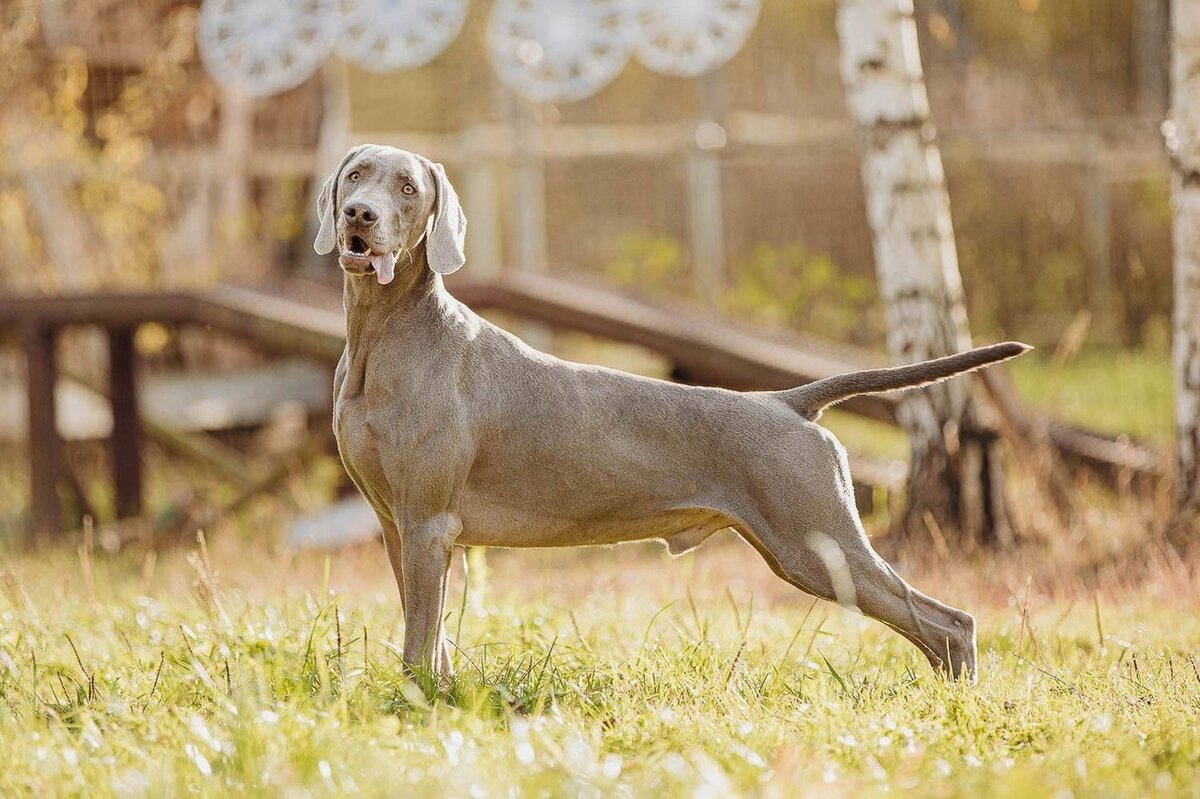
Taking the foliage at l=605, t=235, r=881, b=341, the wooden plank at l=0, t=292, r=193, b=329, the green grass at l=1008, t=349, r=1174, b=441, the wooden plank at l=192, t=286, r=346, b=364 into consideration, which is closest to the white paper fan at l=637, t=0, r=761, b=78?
the foliage at l=605, t=235, r=881, b=341

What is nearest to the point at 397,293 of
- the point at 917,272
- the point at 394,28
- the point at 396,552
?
the point at 396,552

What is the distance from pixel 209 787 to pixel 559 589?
122 inches

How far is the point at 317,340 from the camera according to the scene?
6.49 m

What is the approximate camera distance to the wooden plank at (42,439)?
24.2 feet

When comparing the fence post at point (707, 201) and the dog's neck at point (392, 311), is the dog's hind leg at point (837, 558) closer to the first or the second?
the dog's neck at point (392, 311)

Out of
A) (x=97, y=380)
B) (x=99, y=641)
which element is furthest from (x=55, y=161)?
(x=99, y=641)

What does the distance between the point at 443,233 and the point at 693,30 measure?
900cm

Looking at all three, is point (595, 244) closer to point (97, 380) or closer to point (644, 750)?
point (97, 380)

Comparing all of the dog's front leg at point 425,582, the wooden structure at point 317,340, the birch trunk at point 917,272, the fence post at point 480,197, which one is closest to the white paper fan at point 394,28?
the fence post at point 480,197

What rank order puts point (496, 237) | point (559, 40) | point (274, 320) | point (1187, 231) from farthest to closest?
point (559, 40)
point (496, 237)
point (274, 320)
point (1187, 231)

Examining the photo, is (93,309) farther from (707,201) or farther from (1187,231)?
(707,201)

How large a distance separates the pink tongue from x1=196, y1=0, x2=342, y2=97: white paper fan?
7.33m

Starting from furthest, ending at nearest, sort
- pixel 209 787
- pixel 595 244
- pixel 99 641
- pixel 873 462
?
pixel 595 244 < pixel 873 462 < pixel 99 641 < pixel 209 787

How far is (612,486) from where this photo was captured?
3.50 metres
